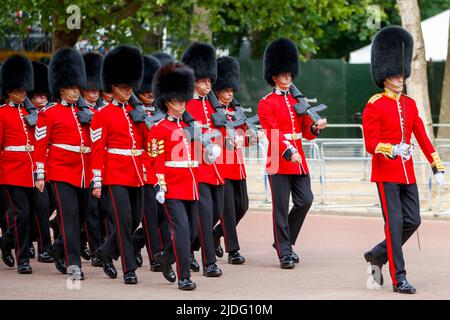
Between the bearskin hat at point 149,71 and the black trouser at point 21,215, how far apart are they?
4.42 feet

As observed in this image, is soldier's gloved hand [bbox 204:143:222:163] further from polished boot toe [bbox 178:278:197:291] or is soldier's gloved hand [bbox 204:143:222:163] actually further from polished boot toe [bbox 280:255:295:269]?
polished boot toe [bbox 280:255:295:269]

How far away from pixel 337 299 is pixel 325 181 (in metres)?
7.21

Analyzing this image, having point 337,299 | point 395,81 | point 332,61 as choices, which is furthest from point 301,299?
point 332,61

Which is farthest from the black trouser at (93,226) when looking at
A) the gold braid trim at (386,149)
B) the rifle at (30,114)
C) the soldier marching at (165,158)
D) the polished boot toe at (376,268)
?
the gold braid trim at (386,149)

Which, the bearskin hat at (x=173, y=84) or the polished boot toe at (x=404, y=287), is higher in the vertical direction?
the bearskin hat at (x=173, y=84)

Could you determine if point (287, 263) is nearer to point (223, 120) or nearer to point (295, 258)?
point (295, 258)

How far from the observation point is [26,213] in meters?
10.9

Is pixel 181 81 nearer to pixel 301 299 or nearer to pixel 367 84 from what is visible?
pixel 301 299

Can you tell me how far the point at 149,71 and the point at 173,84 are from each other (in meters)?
1.99

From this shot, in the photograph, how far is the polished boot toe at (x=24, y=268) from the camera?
10.5 metres

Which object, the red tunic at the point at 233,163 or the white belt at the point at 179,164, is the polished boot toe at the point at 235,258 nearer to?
the red tunic at the point at 233,163

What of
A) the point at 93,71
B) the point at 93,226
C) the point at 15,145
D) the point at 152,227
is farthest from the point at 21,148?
the point at 152,227

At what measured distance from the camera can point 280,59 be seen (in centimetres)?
1123

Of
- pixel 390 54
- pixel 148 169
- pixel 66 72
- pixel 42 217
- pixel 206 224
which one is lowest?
pixel 42 217
